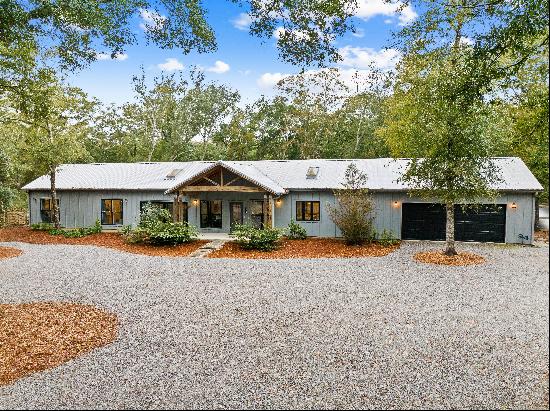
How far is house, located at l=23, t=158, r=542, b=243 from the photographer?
17.8 meters

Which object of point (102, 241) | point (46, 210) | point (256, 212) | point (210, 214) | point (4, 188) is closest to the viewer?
point (102, 241)

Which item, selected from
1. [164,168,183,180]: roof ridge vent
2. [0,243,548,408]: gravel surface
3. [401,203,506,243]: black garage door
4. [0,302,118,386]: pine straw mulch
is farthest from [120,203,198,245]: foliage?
[401,203,506,243]: black garage door

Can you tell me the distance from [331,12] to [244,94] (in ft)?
117

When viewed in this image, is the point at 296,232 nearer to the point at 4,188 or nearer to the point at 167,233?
the point at 167,233

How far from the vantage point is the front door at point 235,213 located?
20969 mm

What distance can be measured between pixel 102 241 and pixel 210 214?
219 inches

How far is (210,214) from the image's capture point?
70.1ft

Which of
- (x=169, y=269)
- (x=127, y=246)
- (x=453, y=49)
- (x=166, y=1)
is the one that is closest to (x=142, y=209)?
(x=127, y=246)

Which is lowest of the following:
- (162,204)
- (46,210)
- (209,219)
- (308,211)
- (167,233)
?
(167,233)

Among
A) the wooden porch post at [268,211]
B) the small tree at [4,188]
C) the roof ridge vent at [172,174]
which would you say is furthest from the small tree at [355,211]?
the small tree at [4,188]

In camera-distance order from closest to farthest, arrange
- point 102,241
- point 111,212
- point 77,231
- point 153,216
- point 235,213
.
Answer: point 153,216
point 102,241
point 77,231
point 235,213
point 111,212

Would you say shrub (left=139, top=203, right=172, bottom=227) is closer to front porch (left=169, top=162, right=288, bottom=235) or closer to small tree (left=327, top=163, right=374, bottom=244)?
front porch (left=169, top=162, right=288, bottom=235)

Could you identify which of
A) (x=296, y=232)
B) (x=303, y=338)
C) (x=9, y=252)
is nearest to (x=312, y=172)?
(x=296, y=232)

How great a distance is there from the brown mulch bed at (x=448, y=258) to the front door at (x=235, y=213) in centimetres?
950
